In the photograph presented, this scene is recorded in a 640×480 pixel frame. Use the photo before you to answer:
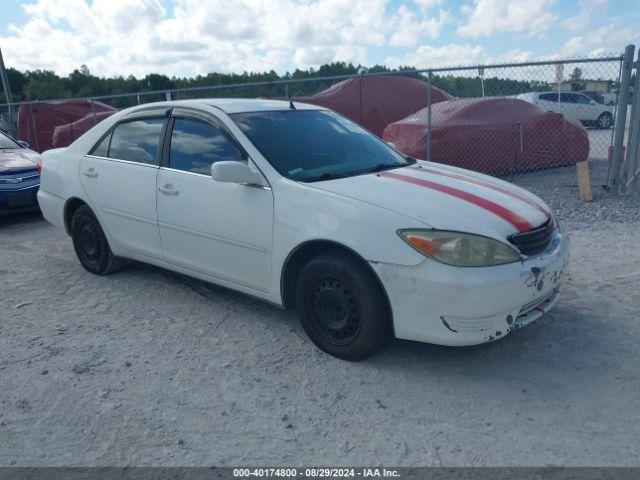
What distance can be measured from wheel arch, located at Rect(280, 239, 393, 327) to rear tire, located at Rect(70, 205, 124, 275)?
2.23 metres

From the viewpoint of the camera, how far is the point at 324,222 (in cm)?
325

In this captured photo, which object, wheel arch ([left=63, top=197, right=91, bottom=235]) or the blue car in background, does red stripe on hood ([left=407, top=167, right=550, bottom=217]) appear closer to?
wheel arch ([left=63, top=197, right=91, bottom=235])

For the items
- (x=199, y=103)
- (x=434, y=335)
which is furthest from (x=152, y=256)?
(x=434, y=335)

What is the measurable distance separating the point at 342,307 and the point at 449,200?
91 centimetres

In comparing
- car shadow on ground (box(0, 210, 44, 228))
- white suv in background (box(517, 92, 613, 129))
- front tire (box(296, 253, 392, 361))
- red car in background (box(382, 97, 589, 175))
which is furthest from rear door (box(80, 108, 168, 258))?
white suv in background (box(517, 92, 613, 129))

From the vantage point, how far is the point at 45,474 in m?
2.49

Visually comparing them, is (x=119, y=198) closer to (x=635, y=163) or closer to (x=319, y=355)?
(x=319, y=355)

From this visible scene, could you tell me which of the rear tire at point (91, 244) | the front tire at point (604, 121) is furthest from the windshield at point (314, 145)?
the front tire at point (604, 121)

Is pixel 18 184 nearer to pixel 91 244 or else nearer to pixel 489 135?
pixel 91 244

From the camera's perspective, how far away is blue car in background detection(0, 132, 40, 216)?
24.8ft

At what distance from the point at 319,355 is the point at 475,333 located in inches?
40.5

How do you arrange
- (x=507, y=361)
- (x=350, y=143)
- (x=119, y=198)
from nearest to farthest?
(x=507, y=361) < (x=350, y=143) < (x=119, y=198)

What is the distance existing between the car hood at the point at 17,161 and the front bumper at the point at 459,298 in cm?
677

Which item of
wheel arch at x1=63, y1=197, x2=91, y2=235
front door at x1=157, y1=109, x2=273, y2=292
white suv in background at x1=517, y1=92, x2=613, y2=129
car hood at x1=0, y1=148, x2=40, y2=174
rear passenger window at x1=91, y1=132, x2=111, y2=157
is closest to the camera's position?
front door at x1=157, y1=109, x2=273, y2=292
